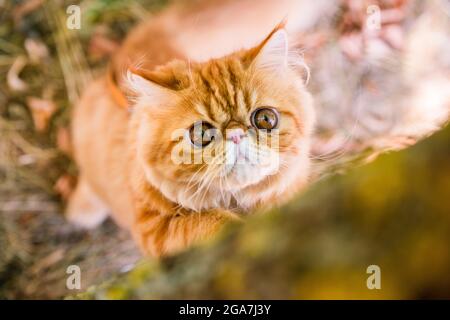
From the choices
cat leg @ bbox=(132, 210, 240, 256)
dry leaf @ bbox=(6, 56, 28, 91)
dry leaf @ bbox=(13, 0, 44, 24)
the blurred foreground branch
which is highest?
dry leaf @ bbox=(13, 0, 44, 24)

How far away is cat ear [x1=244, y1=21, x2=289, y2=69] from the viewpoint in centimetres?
91

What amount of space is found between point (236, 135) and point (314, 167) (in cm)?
15

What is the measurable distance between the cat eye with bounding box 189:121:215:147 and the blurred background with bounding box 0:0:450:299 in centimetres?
20

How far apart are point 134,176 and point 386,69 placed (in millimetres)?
541

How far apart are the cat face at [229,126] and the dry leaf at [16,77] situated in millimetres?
407

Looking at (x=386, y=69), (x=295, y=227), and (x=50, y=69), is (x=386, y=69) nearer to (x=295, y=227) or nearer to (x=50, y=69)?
(x=295, y=227)

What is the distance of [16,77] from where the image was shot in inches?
47.7

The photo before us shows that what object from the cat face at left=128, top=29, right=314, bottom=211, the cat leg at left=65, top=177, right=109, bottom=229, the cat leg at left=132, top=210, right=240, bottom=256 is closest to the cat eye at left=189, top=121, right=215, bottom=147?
the cat face at left=128, top=29, right=314, bottom=211

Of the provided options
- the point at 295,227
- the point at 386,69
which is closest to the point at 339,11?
the point at 386,69

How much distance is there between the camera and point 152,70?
956mm

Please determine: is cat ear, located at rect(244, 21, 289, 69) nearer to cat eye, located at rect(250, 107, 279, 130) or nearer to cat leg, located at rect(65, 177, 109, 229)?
cat eye, located at rect(250, 107, 279, 130)

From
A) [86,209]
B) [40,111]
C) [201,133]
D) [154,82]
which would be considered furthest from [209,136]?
[40,111]

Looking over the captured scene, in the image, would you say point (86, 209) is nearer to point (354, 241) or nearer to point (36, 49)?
point (36, 49)

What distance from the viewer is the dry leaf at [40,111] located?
1.20 m
